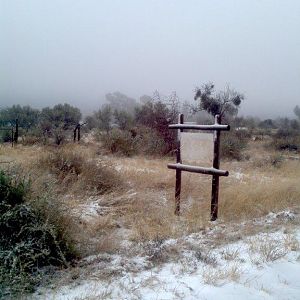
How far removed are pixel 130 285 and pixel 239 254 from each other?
1692mm

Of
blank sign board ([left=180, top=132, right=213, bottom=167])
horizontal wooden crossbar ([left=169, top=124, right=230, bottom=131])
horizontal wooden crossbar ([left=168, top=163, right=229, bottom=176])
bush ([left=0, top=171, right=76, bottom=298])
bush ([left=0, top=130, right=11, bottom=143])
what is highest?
horizontal wooden crossbar ([left=169, top=124, right=230, bottom=131])

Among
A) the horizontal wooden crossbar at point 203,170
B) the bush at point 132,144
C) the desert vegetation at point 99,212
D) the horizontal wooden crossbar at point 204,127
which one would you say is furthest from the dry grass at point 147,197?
the bush at point 132,144

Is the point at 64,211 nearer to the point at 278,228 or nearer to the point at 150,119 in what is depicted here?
the point at 278,228

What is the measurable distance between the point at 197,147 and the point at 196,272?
3184mm

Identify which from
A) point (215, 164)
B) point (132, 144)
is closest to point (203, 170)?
point (215, 164)

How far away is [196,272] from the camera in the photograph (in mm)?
4098

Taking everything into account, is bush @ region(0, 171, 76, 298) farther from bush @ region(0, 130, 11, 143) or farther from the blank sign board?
bush @ region(0, 130, 11, 143)

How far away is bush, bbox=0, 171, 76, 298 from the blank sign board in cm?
330

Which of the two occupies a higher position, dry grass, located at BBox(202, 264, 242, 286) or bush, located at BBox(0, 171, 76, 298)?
bush, located at BBox(0, 171, 76, 298)

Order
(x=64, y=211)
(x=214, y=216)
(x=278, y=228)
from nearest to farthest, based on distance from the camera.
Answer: (x=64, y=211) < (x=278, y=228) < (x=214, y=216)

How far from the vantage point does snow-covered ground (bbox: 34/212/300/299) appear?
3.56m

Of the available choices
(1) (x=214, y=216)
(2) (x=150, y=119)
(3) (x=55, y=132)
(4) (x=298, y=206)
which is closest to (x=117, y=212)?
(1) (x=214, y=216)

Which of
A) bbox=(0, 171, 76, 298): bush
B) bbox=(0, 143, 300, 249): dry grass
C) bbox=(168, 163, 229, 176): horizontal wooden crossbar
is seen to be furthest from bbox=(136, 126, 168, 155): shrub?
bbox=(0, 171, 76, 298): bush

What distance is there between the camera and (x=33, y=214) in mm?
4180
